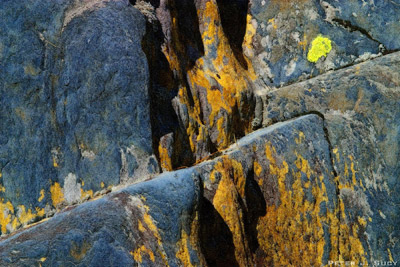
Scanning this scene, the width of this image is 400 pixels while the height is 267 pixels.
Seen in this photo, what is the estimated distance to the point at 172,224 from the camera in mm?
2123

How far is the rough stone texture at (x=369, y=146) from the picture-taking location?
2676mm

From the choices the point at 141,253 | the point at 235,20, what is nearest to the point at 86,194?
the point at 141,253

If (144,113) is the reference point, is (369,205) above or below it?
below

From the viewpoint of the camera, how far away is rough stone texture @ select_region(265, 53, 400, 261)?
2676mm

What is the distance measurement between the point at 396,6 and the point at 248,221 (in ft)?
5.56

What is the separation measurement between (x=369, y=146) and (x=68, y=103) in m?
1.70

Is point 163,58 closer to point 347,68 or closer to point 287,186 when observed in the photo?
point 287,186

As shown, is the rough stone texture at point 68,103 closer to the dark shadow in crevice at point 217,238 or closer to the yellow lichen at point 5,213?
the yellow lichen at point 5,213

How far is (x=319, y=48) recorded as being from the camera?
314 centimetres

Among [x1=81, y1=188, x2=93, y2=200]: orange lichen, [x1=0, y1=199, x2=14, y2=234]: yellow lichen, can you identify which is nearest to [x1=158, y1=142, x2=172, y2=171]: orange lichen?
[x1=81, y1=188, x2=93, y2=200]: orange lichen

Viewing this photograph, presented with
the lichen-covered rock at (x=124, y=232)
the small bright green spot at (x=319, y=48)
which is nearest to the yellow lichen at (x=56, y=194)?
the lichen-covered rock at (x=124, y=232)

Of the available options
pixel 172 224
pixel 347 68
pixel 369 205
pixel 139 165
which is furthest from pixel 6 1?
pixel 369 205

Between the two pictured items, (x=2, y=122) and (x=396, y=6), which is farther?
(x=396, y=6)

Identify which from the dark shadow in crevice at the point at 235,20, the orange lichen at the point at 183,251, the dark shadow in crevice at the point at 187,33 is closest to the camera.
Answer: the orange lichen at the point at 183,251
